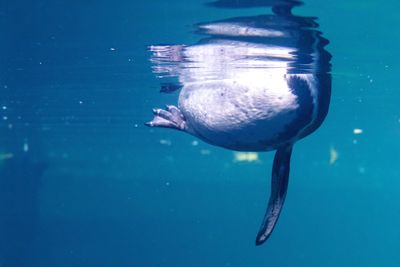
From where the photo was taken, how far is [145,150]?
153 feet

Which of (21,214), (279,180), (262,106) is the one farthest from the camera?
(21,214)

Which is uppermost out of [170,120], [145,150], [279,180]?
[170,120]

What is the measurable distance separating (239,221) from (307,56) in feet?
290

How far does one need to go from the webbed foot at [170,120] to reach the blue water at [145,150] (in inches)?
72.8

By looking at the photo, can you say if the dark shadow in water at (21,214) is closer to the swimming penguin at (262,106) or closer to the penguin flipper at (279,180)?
the swimming penguin at (262,106)

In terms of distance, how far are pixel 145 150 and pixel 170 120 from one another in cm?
3997

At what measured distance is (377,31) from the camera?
32.7ft

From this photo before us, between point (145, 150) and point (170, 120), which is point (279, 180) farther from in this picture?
point (145, 150)

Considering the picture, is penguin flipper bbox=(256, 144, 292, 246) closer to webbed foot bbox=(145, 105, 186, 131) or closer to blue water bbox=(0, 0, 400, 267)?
webbed foot bbox=(145, 105, 186, 131)

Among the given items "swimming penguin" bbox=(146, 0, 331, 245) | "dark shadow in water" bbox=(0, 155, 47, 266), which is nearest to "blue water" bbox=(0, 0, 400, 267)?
"dark shadow in water" bbox=(0, 155, 47, 266)

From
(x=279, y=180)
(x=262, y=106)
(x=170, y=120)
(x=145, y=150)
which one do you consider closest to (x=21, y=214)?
(x=145, y=150)

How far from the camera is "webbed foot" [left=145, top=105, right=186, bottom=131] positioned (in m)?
7.07

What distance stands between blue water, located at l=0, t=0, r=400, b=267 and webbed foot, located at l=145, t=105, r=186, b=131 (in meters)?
1.85

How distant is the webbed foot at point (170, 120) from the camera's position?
23.2 ft
